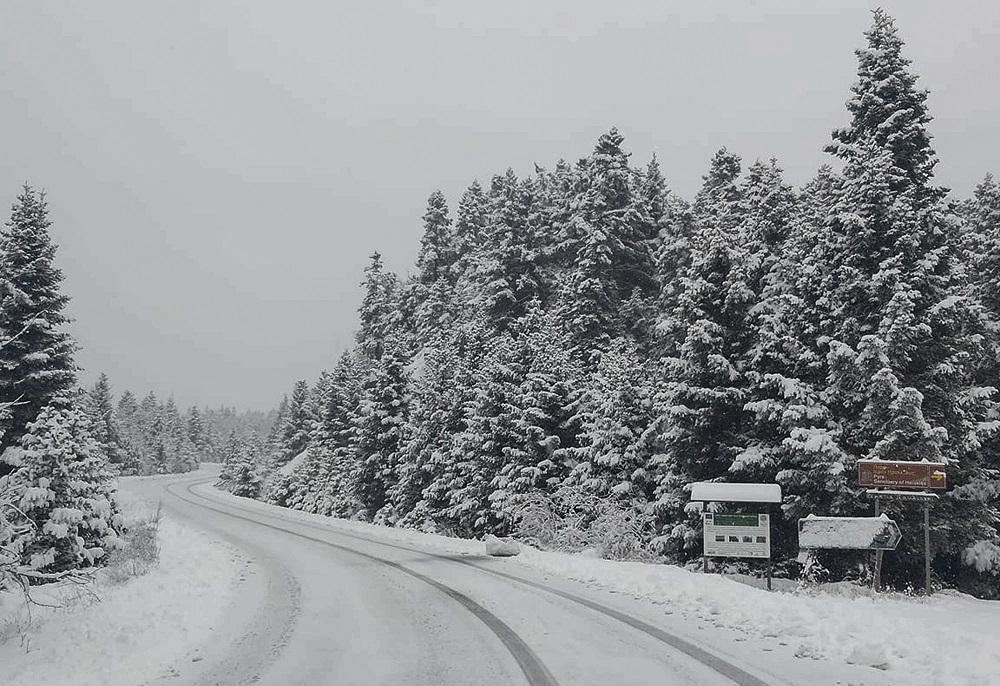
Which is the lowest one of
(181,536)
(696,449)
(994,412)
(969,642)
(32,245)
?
(181,536)

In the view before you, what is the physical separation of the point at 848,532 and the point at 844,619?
5815 millimetres

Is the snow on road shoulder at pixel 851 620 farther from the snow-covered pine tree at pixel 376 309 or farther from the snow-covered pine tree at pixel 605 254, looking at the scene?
the snow-covered pine tree at pixel 376 309

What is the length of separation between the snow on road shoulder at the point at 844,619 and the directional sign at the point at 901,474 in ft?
7.95

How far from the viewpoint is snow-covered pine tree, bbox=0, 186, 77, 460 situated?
23.8 metres

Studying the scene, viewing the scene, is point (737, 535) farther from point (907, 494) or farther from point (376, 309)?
point (376, 309)

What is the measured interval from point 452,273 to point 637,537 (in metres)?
45.1

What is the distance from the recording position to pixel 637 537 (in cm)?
2109

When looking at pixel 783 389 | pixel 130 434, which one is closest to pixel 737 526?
Result: pixel 783 389

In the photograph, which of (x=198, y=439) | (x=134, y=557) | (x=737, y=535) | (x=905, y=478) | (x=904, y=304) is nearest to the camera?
(x=134, y=557)

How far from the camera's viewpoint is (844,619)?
33.2 ft

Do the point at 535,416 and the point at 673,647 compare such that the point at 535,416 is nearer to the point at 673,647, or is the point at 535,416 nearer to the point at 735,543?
Result: the point at 735,543

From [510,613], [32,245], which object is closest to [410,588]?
[510,613]

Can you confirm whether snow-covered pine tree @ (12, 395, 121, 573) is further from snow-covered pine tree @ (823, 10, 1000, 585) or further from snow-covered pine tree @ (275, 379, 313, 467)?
snow-covered pine tree @ (275, 379, 313, 467)

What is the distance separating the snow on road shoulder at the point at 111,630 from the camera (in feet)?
27.0
